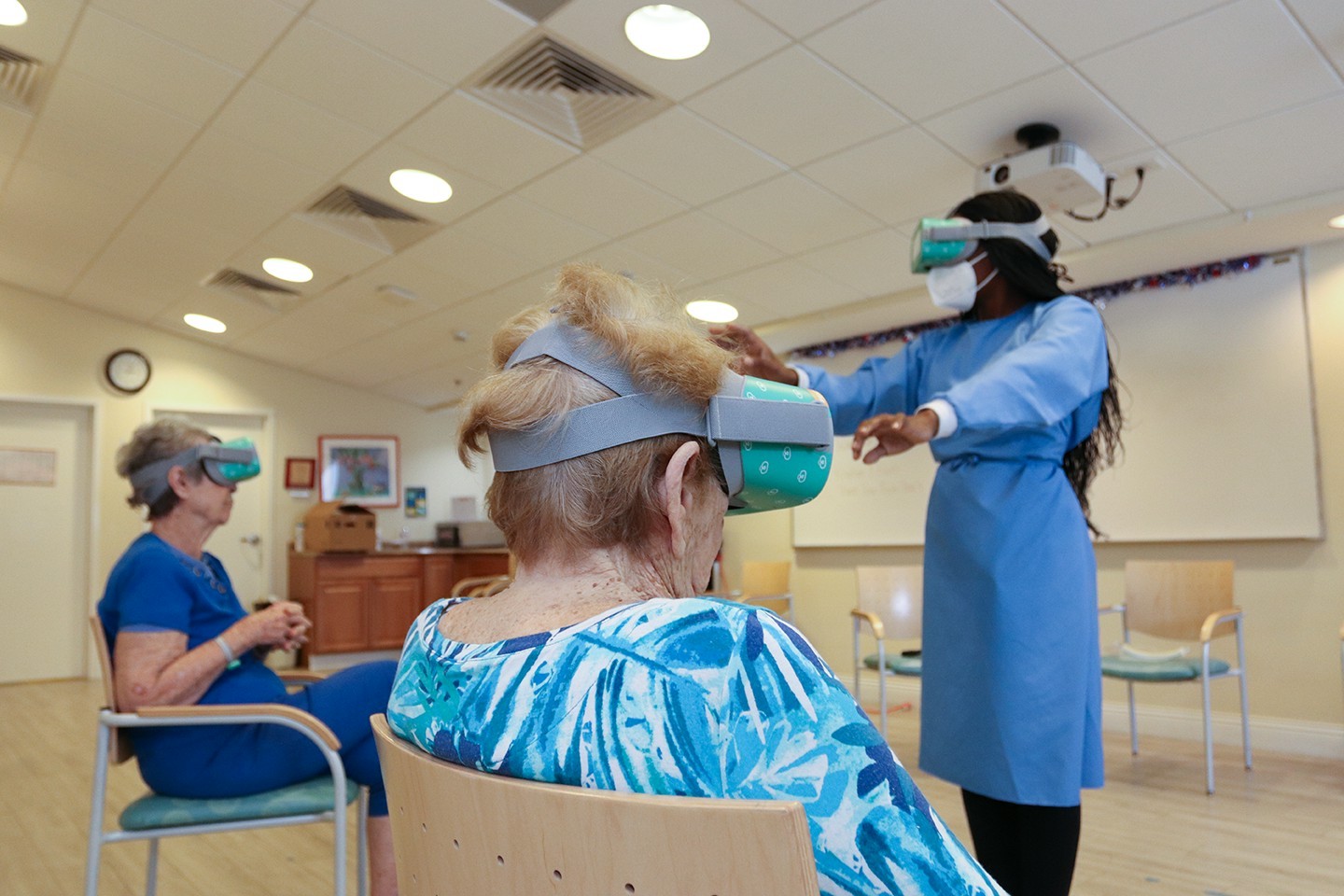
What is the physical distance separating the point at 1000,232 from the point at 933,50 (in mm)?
1621

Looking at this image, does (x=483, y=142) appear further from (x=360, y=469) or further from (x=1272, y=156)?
(x=360, y=469)

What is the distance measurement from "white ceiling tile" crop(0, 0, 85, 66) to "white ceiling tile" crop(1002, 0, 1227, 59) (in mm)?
3253

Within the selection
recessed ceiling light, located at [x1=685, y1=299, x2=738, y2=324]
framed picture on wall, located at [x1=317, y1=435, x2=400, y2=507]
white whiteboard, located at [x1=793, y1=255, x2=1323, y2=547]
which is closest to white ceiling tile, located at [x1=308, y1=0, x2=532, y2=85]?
recessed ceiling light, located at [x1=685, y1=299, x2=738, y2=324]

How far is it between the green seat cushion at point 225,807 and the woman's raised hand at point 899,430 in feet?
3.82

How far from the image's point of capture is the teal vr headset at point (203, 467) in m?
2.07

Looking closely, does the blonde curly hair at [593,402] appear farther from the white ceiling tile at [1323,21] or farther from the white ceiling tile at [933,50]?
the white ceiling tile at [1323,21]

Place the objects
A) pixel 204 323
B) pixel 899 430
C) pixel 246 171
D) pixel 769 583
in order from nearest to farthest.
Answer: pixel 899 430, pixel 246 171, pixel 769 583, pixel 204 323

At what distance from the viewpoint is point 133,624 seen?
5.61 feet

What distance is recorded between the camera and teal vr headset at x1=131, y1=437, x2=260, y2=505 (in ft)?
6.80

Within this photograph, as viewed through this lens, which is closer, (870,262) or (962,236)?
(962,236)

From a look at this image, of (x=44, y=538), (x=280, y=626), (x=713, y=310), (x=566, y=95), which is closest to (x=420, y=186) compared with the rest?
(x=566, y=95)

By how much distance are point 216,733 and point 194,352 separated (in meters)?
6.91

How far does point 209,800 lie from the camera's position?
5.43ft

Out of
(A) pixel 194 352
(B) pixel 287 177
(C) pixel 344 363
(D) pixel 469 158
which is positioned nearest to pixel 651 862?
(D) pixel 469 158
